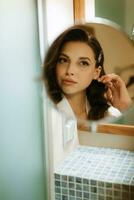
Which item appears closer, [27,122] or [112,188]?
[27,122]

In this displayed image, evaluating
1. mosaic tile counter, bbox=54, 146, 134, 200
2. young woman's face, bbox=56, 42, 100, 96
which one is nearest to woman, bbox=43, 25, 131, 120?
young woman's face, bbox=56, 42, 100, 96

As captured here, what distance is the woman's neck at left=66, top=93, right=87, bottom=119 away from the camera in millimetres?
401

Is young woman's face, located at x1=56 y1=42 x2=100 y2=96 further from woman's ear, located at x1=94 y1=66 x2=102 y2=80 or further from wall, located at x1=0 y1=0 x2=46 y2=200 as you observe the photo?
wall, located at x1=0 y1=0 x2=46 y2=200

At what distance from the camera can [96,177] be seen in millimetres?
922

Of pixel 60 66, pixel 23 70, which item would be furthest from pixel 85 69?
pixel 23 70

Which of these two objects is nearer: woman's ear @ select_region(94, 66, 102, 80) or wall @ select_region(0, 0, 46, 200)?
woman's ear @ select_region(94, 66, 102, 80)

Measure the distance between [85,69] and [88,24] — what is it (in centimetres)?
6

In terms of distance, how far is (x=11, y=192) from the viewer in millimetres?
778

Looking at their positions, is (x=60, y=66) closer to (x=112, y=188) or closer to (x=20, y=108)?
(x=20, y=108)

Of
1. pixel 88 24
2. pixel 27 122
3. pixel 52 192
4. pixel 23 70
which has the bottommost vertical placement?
pixel 52 192

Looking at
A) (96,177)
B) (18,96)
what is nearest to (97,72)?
(18,96)

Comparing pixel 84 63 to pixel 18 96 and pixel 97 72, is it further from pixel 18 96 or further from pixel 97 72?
pixel 18 96

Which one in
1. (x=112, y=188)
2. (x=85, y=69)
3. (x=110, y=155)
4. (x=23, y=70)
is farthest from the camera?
(x=110, y=155)

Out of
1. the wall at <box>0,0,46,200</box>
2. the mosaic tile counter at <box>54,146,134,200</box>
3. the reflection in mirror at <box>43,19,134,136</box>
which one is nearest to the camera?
the reflection in mirror at <box>43,19,134,136</box>
